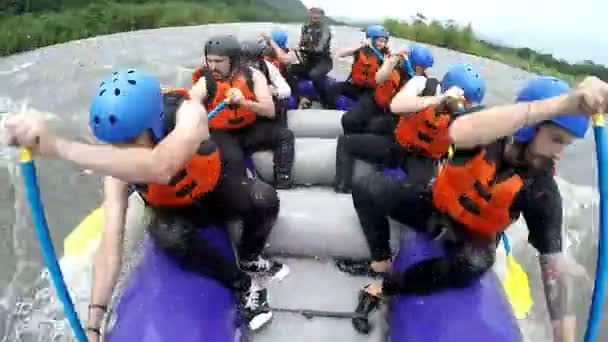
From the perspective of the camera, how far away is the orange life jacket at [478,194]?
1955 mm

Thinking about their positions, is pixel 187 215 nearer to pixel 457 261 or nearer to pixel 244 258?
pixel 244 258

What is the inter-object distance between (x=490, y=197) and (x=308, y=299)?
92 centimetres

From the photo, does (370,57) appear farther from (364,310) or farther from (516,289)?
(364,310)

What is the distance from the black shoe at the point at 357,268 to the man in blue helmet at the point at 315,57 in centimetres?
258

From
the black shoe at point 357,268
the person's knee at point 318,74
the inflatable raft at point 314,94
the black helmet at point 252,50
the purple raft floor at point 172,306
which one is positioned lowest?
the black shoe at point 357,268

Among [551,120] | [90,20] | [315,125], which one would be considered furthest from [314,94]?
[90,20]

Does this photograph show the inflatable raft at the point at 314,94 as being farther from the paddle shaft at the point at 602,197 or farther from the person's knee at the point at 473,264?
the paddle shaft at the point at 602,197

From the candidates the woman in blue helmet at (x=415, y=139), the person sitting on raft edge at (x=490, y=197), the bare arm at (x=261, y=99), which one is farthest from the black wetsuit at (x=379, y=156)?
the person sitting on raft edge at (x=490, y=197)

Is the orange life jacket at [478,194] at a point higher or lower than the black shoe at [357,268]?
higher

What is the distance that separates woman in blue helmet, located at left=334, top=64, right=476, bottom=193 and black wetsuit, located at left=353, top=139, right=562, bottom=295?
0.13m

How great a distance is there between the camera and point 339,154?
3381 mm

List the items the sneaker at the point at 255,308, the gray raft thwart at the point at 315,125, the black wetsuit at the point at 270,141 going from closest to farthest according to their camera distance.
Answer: the sneaker at the point at 255,308
the black wetsuit at the point at 270,141
the gray raft thwart at the point at 315,125

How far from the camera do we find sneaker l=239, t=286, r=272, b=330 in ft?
7.57

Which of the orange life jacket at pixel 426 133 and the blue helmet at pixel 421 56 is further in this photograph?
the blue helmet at pixel 421 56
